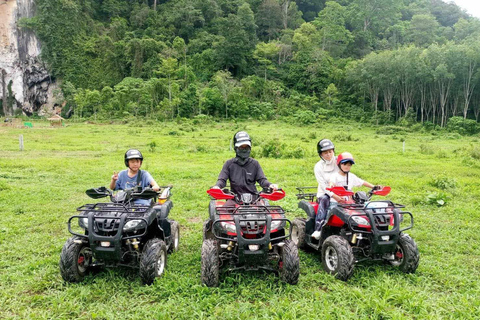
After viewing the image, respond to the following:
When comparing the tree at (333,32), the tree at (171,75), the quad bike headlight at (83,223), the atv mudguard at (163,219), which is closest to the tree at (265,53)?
the tree at (333,32)

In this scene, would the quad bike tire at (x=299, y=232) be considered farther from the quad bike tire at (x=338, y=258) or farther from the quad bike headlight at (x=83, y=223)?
the quad bike headlight at (x=83, y=223)

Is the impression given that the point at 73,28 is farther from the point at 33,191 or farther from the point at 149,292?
the point at 149,292

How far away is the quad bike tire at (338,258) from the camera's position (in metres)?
4.00

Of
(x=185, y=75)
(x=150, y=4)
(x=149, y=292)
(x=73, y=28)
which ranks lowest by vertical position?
(x=149, y=292)

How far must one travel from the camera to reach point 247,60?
54.2 m

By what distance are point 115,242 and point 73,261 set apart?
623 mm

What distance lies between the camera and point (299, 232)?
Answer: 17.3ft

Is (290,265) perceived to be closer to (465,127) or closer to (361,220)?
(361,220)

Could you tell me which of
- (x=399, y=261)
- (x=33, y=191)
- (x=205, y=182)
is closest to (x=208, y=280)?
(x=399, y=261)

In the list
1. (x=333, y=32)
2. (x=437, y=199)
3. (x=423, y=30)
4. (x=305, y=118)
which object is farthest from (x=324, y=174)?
(x=423, y=30)

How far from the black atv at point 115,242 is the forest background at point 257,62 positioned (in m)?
36.1

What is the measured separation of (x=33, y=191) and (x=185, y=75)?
134 feet

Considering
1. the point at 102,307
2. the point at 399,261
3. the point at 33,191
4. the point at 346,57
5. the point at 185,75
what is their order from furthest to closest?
the point at 346,57, the point at 185,75, the point at 33,191, the point at 399,261, the point at 102,307

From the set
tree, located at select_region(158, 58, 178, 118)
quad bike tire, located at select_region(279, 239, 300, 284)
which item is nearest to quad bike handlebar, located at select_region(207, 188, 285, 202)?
quad bike tire, located at select_region(279, 239, 300, 284)
